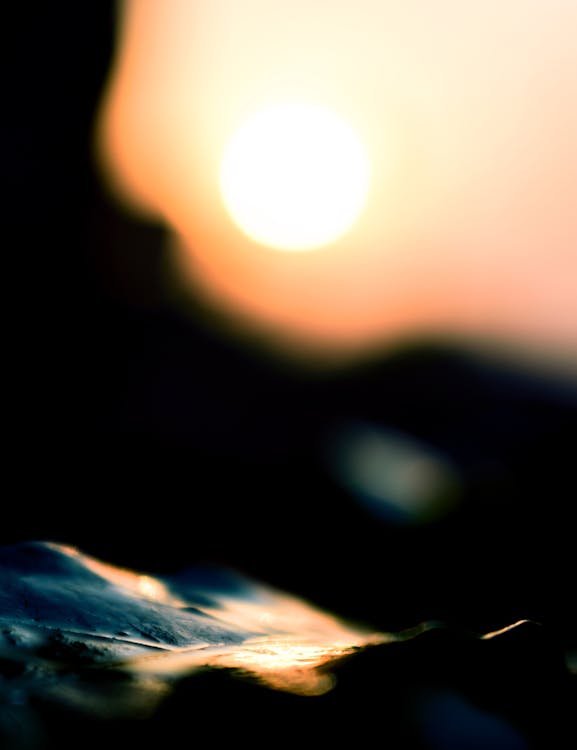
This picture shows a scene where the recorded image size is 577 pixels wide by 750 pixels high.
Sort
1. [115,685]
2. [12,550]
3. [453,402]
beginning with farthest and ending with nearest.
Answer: [453,402] → [12,550] → [115,685]

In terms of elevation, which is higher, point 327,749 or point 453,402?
point 453,402

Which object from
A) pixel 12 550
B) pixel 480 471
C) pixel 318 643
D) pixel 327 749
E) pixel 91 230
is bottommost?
pixel 327 749

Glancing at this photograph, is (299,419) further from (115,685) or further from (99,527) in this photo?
(115,685)

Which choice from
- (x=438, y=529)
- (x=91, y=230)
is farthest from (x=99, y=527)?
(x=91, y=230)

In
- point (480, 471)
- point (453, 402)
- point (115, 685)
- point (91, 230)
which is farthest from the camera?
point (453, 402)

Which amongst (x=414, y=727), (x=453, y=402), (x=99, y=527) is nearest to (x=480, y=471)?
(x=453, y=402)

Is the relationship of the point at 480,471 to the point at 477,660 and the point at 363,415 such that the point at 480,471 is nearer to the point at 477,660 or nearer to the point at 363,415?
the point at 363,415

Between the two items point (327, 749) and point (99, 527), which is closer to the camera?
point (327, 749)
